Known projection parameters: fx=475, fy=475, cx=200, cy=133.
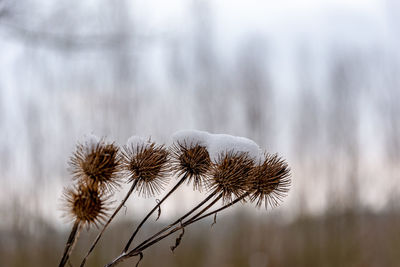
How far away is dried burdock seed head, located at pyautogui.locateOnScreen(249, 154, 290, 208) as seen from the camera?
1249 millimetres

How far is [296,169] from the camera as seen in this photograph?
315 inches

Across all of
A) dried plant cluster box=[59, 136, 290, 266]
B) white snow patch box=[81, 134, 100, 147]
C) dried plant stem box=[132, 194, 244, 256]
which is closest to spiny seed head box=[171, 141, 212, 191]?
dried plant cluster box=[59, 136, 290, 266]

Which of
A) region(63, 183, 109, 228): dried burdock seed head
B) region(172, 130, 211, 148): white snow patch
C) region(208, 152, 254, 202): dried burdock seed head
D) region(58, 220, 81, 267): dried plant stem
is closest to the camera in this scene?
region(58, 220, 81, 267): dried plant stem

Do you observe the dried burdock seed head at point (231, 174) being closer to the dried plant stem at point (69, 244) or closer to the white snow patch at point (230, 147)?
the white snow patch at point (230, 147)

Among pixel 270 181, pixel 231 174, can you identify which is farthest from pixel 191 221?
pixel 270 181

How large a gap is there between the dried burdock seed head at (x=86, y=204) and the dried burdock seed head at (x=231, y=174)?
0.28 m

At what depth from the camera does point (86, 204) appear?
110 cm

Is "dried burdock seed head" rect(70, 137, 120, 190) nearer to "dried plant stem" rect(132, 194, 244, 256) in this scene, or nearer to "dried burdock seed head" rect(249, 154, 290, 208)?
"dried plant stem" rect(132, 194, 244, 256)

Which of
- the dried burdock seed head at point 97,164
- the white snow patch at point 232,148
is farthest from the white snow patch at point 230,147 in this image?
the dried burdock seed head at point 97,164

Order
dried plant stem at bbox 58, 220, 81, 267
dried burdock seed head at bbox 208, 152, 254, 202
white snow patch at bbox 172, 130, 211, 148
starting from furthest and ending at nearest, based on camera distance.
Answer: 1. white snow patch at bbox 172, 130, 211, 148
2. dried burdock seed head at bbox 208, 152, 254, 202
3. dried plant stem at bbox 58, 220, 81, 267

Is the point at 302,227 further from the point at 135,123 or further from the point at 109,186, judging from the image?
the point at 109,186

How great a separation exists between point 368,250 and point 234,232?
2229 mm

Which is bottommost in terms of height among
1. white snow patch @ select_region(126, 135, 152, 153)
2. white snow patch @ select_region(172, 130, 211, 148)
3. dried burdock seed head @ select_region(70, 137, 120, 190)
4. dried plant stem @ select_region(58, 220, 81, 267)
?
dried plant stem @ select_region(58, 220, 81, 267)

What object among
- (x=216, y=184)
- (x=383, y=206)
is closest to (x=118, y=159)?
(x=216, y=184)
